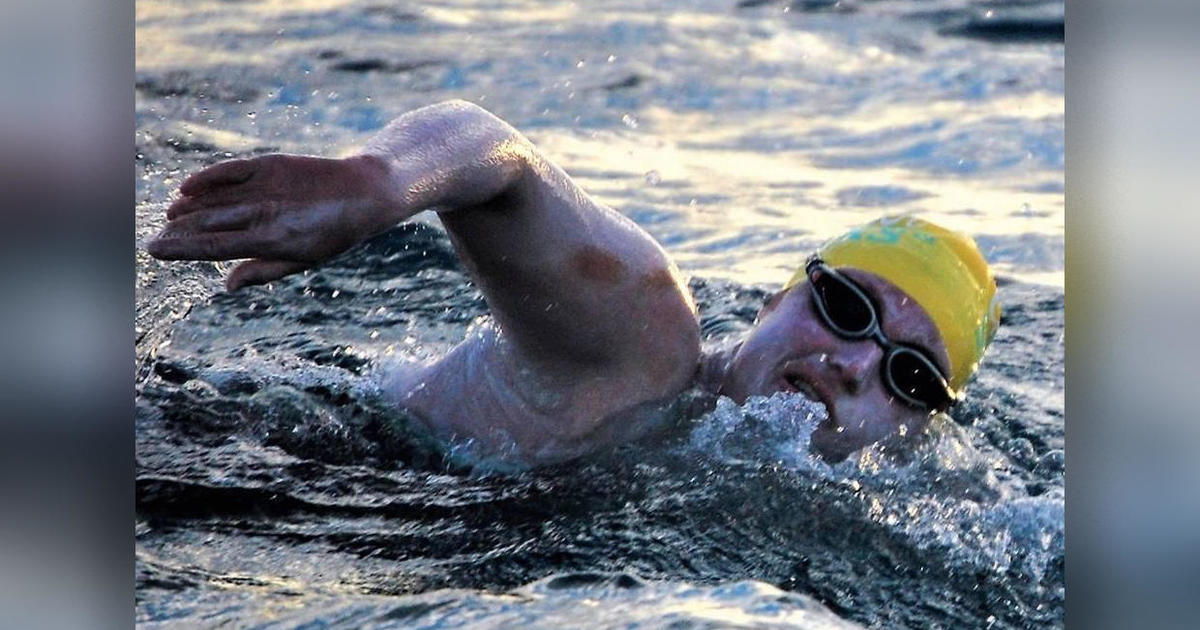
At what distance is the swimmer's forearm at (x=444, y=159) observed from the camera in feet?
4.00

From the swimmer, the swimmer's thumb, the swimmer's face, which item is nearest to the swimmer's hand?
the swimmer's thumb

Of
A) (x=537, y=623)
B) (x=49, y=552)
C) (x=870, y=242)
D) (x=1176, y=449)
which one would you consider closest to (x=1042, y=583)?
(x=1176, y=449)

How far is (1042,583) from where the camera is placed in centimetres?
154

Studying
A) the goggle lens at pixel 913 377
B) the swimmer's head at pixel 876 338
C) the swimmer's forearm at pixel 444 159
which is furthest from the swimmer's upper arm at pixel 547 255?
the goggle lens at pixel 913 377

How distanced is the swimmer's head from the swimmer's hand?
1.81 ft

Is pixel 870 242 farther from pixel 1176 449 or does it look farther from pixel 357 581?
pixel 357 581

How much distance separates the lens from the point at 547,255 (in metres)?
1.43

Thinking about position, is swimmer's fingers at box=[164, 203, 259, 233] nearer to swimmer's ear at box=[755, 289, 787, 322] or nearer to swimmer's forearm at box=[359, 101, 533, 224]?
swimmer's forearm at box=[359, 101, 533, 224]

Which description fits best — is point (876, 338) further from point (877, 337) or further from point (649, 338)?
point (649, 338)

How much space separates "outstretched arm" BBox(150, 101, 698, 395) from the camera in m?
1.17

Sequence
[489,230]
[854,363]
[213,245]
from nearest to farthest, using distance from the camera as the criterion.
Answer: [213,245], [489,230], [854,363]

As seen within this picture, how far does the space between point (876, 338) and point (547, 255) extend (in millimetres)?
375

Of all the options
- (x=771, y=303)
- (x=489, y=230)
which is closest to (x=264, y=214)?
(x=489, y=230)

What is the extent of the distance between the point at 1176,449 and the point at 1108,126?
355 millimetres
